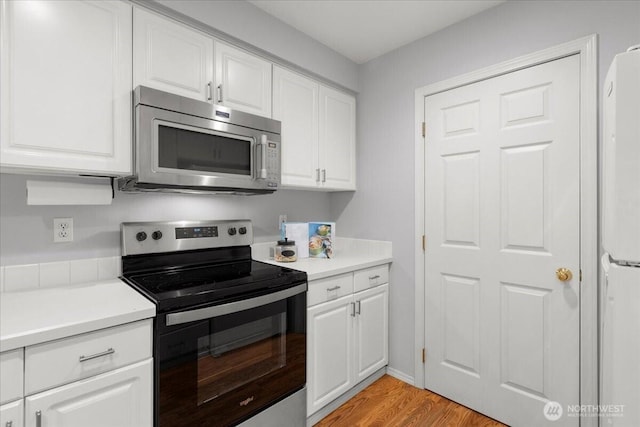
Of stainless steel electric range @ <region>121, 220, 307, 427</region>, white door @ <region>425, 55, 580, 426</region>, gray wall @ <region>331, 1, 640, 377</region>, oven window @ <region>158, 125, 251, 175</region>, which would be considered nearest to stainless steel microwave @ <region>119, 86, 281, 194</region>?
oven window @ <region>158, 125, 251, 175</region>

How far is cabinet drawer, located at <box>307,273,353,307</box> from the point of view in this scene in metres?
1.86

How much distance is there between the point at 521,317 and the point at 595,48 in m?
1.43

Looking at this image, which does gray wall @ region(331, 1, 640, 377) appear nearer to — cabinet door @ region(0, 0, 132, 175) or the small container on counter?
the small container on counter

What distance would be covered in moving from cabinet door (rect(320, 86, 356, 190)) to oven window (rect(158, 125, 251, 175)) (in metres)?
0.72

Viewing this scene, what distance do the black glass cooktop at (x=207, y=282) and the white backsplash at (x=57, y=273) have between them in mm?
110

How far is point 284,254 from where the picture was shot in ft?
7.19

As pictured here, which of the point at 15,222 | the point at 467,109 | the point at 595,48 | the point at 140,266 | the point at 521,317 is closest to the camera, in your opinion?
→ the point at 15,222

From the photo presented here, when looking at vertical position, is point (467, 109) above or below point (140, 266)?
above

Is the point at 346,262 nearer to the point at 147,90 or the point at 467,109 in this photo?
the point at 467,109

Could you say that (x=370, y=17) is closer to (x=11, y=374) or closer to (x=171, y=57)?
(x=171, y=57)

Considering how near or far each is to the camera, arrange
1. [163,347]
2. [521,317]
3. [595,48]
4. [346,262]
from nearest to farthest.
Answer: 1. [163,347]
2. [595,48]
3. [521,317]
4. [346,262]

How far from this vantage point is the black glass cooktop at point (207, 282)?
1.32 meters

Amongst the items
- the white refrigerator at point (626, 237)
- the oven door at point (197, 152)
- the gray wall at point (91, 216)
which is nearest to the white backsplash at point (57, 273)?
the gray wall at point (91, 216)

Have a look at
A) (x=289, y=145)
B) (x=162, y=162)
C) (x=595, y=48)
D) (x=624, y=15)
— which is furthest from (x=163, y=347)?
(x=624, y=15)
